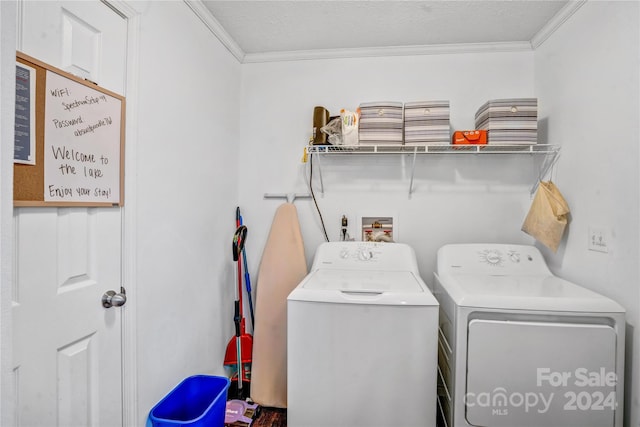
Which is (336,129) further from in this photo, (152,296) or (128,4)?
(152,296)

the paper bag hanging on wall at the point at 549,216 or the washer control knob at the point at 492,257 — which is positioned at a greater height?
the paper bag hanging on wall at the point at 549,216

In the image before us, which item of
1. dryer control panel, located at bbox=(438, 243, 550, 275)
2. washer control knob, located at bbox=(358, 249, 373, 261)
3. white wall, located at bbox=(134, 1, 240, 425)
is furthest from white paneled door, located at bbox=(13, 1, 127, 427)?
dryer control panel, located at bbox=(438, 243, 550, 275)

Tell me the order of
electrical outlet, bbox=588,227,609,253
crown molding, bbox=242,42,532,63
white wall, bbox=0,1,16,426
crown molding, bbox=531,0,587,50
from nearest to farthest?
white wall, bbox=0,1,16,426, electrical outlet, bbox=588,227,609,253, crown molding, bbox=531,0,587,50, crown molding, bbox=242,42,532,63

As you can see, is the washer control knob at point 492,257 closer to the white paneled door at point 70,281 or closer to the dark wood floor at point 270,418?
the dark wood floor at point 270,418

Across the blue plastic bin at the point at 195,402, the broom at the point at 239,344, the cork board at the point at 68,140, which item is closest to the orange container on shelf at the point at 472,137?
the broom at the point at 239,344

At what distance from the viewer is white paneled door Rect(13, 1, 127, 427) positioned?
928 millimetres

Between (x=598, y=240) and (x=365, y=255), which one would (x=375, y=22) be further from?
(x=598, y=240)

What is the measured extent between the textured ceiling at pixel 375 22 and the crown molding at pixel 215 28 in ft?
0.09

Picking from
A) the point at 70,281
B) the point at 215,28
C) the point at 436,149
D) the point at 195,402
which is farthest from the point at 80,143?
the point at 436,149

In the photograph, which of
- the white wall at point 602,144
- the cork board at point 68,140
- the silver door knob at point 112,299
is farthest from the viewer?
the white wall at point 602,144

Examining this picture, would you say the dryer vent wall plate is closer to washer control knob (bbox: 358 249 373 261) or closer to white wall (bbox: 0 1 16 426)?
washer control knob (bbox: 358 249 373 261)

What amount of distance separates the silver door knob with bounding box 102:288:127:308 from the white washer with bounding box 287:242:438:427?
2.29 feet

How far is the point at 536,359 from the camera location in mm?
1317

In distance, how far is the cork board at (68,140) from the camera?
91cm
